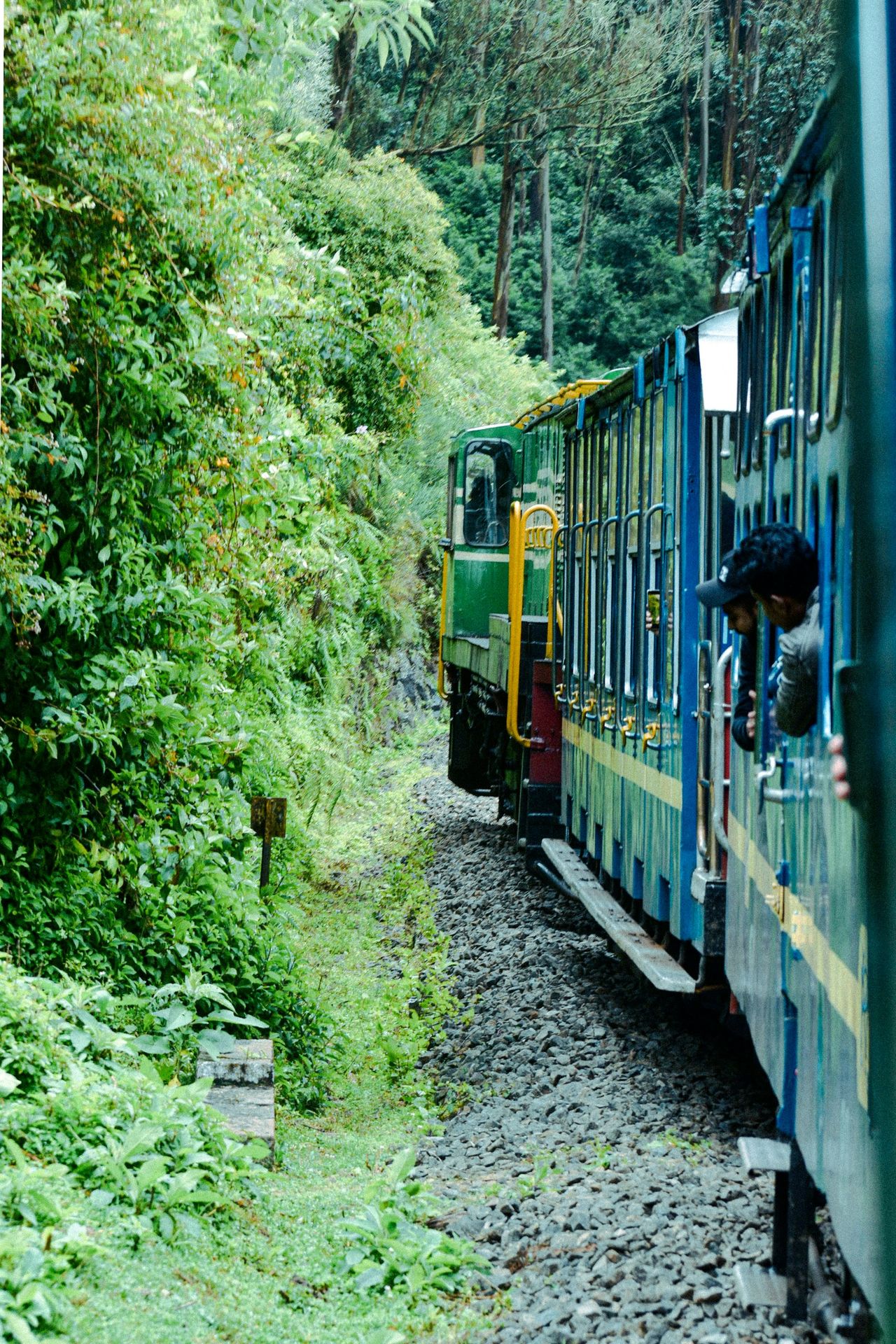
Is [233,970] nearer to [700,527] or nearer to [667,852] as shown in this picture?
[667,852]

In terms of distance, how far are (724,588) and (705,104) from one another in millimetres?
35894

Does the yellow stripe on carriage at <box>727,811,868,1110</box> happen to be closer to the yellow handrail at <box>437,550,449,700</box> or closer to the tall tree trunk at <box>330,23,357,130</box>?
the yellow handrail at <box>437,550,449,700</box>

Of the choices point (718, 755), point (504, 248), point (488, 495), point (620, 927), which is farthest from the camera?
point (504, 248)

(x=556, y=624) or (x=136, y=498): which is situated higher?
(x=136, y=498)

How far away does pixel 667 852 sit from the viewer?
768 cm

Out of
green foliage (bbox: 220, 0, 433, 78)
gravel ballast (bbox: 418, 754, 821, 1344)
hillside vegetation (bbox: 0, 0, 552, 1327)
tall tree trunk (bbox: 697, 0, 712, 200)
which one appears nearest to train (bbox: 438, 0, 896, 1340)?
gravel ballast (bbox: 418, 754, 821, 1344)

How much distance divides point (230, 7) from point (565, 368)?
31.4m

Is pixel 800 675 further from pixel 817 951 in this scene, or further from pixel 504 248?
pixel 504 248

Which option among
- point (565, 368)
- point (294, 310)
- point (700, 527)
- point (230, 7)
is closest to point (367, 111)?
point (565, 368)

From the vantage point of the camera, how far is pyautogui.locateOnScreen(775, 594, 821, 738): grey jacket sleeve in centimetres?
368

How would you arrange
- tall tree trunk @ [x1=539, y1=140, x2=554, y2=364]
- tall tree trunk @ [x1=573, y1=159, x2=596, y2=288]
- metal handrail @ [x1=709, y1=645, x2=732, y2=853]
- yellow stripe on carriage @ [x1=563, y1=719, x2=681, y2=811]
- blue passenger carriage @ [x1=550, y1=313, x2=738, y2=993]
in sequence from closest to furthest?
metal handrail @ [x1=709, y1=645, x2=732, y2=853] < blue passenger carriage @ [x1=550, y1=313, x2=738, y2=993] < yellow stripe on carriage @ [x1=563, y1=719, x2=681, y2=811] < tall tree trunk @ [x1=539, y1=140, x2=554, y2=364] < tall tree trunk @ [x1=573, y1=159, x2=596, y2=288]

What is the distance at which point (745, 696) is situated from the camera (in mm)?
5145

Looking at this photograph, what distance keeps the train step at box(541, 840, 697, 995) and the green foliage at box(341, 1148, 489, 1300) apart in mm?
2228

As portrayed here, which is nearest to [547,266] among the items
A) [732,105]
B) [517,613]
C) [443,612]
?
[732,105]
